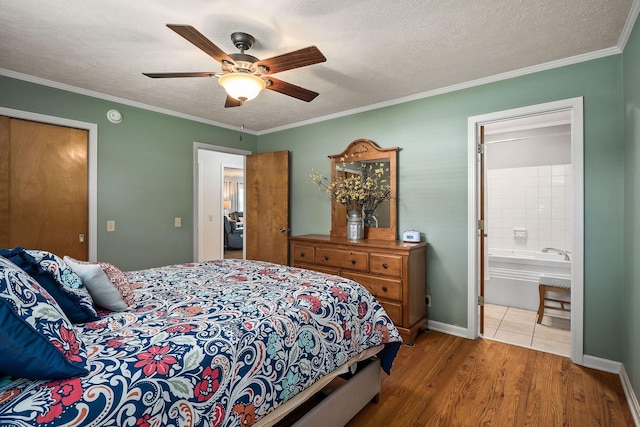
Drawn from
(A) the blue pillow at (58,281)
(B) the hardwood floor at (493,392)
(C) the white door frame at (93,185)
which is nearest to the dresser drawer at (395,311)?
(B) the hardwood floor at (493,392)

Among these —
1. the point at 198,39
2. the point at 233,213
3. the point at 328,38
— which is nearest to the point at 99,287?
the point at 198,39

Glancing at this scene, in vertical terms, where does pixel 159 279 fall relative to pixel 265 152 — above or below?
below

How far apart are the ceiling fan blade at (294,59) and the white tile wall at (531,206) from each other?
4049 mm

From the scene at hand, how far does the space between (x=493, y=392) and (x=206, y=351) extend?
2.04 m

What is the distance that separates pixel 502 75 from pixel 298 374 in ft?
9.65

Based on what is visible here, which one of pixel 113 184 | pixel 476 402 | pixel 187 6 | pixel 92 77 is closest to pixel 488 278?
pixel 476 402

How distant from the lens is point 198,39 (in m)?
1.68

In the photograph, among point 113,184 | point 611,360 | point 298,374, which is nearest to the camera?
point 298,374

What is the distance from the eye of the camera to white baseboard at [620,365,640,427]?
72.7 inches

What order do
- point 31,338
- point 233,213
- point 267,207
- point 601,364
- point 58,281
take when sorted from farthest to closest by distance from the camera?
point 233,213 → point 267,207 → point 601,364 → point 58,281 → point 31,338

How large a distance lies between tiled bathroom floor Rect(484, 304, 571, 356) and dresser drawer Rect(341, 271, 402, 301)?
1.04 metres

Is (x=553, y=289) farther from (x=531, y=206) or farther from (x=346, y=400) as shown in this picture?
(x=346, y=400)

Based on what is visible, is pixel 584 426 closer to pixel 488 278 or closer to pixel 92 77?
pixel 488 278

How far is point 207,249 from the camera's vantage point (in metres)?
6.24
